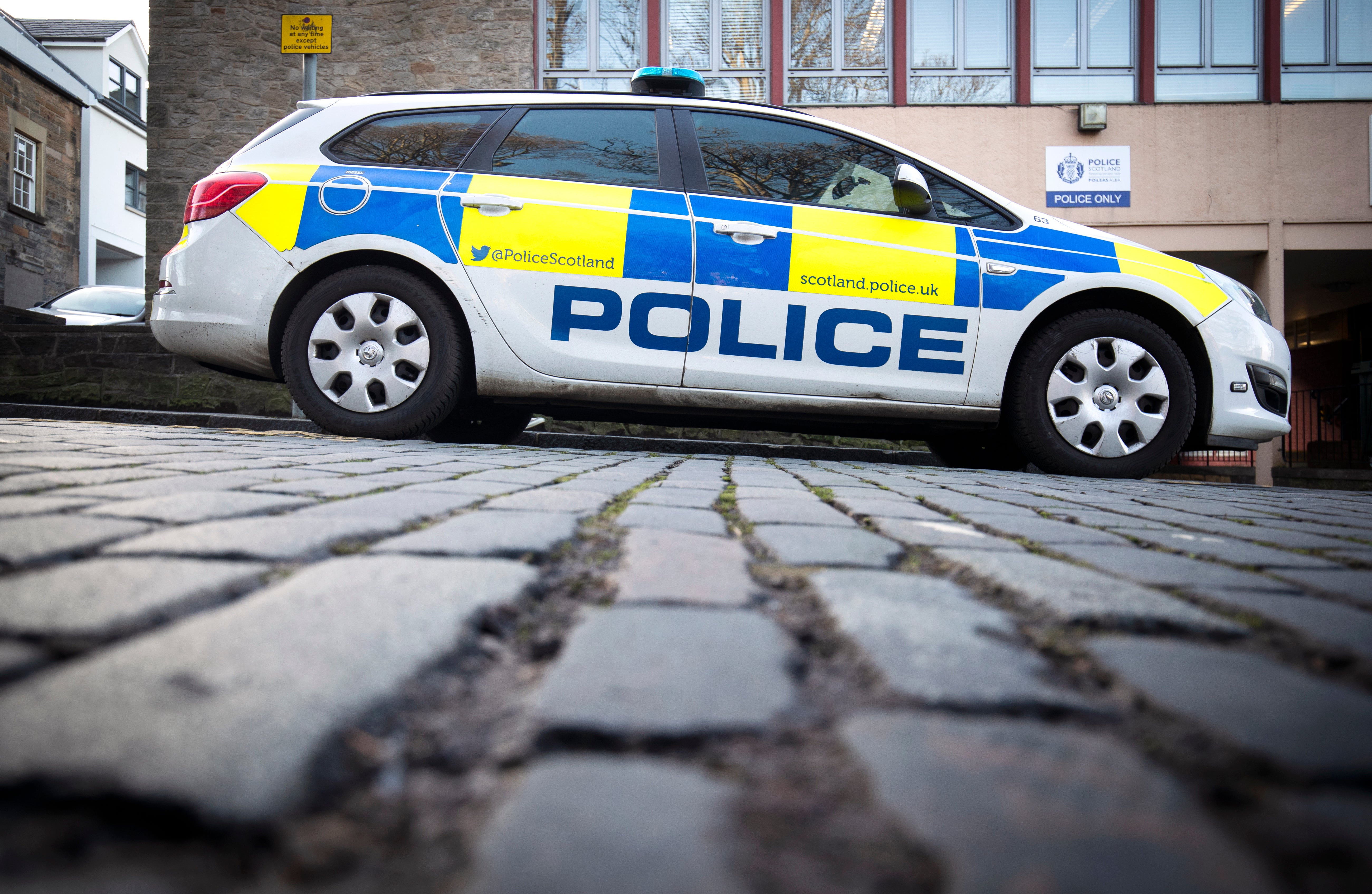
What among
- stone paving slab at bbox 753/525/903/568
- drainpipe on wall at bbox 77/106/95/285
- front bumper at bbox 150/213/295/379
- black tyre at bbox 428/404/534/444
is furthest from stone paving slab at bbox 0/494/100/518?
drainpipe on wall at bbox 77/106/95/285

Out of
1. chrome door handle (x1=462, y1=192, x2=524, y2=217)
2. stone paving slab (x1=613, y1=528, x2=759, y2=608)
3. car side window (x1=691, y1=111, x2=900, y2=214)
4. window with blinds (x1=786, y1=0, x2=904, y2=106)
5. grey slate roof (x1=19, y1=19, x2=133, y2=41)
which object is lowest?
stone paving slab (x1=613, y1=528, x2=759, y2=608)

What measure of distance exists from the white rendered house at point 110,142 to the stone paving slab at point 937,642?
90.6 ft

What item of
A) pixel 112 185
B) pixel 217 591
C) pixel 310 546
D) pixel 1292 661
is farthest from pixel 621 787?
pixel 112 185

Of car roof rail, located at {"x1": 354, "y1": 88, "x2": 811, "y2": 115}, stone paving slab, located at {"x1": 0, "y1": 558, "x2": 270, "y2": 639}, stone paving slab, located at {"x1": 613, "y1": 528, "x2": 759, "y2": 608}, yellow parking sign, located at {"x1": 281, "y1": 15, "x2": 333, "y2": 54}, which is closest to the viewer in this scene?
stone paving slab, located at {"x1": 0, "y1": 558, "x2": 270, "y2": 639}

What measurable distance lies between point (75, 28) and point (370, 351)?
3439 centimetres

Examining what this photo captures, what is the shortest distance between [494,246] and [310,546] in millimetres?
2727

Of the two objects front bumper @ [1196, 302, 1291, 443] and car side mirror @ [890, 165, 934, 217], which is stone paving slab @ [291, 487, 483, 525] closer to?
car side mirror @ [890, 165, 934, 217]

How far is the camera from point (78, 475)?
2.00m

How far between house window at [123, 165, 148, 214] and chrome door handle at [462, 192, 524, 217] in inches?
1127

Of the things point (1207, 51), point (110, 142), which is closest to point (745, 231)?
point (1207, 51)

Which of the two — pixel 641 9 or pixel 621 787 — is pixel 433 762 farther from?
pixel 641 9

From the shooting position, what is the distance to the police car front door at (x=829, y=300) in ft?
12.5

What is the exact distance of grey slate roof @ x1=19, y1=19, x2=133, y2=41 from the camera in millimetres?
26891

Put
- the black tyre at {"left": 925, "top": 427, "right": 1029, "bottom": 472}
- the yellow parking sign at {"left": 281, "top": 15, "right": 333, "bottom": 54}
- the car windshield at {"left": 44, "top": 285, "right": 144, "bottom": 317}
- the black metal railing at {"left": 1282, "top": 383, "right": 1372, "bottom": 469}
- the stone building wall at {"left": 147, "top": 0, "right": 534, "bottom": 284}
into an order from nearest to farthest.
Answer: the black tyre at {"left": 925, "top": 427, "right": 1029, "bottom": 472} < the yellow parking sign at {"left": 281, "top": 15, "right": 333, "bottom": 54} < the stone building wall at {"left": 147, "top": 0, "right": 534, "bottom": 284} < the black metal railing at {"left": 1282, "top": 383, "right": 1372, "bottom": 469} < the car windshield at {"left": 44, "top": 285, "right": 144, "bottom": 317}
